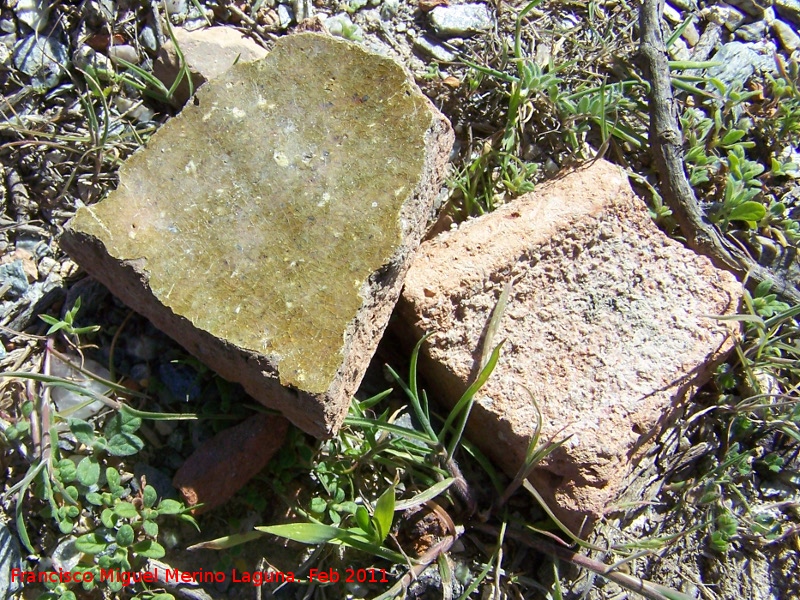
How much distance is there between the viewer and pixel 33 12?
2.39 m

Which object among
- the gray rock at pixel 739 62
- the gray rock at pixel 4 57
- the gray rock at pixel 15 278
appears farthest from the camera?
the gray rock at pixel 739 62

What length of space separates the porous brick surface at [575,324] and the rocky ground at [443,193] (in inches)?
10.2

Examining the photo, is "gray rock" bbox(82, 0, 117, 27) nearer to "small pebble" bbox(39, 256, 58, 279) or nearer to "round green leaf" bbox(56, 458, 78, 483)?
"small pebble" bbox(39, 256, 58, 279)

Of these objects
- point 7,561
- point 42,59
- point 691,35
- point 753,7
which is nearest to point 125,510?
point 7,561

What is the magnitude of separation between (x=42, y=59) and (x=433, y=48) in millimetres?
1368

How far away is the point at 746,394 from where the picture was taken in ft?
8.17

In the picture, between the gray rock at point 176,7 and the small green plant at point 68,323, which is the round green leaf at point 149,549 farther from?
the gray rock at point 176,7

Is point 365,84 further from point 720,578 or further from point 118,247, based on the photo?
point 720,578

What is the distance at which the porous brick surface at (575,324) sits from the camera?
208cm

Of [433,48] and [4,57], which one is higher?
[4,57]

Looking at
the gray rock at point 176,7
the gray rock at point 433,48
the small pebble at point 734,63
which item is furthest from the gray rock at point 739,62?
the gray rock at point 176,7

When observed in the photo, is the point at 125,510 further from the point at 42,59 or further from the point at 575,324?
the point at 42,59

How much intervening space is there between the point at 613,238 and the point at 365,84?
0.91m

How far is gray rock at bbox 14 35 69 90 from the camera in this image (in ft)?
7.82
